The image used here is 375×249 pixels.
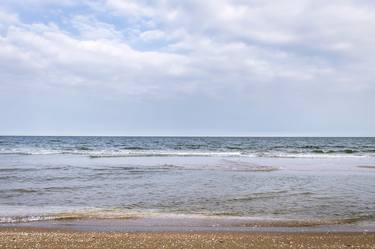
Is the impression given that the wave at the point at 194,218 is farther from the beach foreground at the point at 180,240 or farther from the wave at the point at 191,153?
the wave at the point at 191,153

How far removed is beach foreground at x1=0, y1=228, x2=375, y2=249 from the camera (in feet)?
27.5

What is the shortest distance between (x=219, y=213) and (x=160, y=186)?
6.16 m

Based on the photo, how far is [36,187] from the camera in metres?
17.5

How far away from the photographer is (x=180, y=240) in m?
8.77

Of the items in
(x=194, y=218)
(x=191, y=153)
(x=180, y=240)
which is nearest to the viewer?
(x=180, y=240)

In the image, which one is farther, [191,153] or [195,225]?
[191,153]

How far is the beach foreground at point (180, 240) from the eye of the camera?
8383 mm

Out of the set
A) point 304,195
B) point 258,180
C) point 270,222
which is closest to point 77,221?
point 270,222

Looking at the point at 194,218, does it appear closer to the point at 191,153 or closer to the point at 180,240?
the point at 180,240

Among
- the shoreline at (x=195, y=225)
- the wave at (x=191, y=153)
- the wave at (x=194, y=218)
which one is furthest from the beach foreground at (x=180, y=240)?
the wave at (x=191, y=153)

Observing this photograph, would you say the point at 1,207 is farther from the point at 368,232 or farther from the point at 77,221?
the point at 368,232

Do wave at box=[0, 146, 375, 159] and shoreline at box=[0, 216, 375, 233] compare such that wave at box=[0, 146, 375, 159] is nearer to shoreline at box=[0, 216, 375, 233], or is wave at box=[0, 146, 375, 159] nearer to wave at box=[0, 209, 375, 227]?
wave at box=[0, 209, 375, 227]

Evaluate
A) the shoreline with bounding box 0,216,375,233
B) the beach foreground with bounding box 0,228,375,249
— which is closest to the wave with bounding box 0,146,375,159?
the shoreline with bounding box 0,216,375,233

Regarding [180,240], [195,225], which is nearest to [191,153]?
[195,225]
